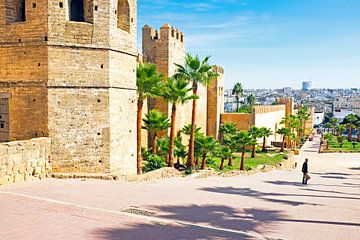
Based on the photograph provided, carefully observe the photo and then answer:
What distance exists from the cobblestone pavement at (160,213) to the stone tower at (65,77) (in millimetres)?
1656

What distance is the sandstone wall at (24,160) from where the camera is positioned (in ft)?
33.9

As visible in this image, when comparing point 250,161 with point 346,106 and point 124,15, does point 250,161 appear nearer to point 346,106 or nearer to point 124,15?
point 124,15

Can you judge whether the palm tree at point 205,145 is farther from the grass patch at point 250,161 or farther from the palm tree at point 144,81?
the palm tree at point 144,81

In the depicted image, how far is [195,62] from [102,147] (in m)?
10.5

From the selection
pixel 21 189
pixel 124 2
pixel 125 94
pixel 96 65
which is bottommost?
pixel 21 189

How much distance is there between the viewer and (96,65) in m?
12.6

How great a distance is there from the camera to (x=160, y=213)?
8312mm

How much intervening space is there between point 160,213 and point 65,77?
240 inches

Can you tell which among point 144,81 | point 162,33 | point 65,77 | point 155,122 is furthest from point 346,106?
point 65,77

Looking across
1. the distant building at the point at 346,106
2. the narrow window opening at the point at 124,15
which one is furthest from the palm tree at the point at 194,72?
the distant building at the point at 346,106

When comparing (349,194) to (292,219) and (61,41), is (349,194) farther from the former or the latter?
(61,41)

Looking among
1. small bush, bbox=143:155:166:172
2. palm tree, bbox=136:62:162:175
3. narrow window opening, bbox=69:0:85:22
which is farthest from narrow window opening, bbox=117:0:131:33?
small bush, bbox=143:155:166:172

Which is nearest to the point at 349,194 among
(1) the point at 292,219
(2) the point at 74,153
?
(1) the point at 292,219

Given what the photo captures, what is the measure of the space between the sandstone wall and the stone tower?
0.42m
